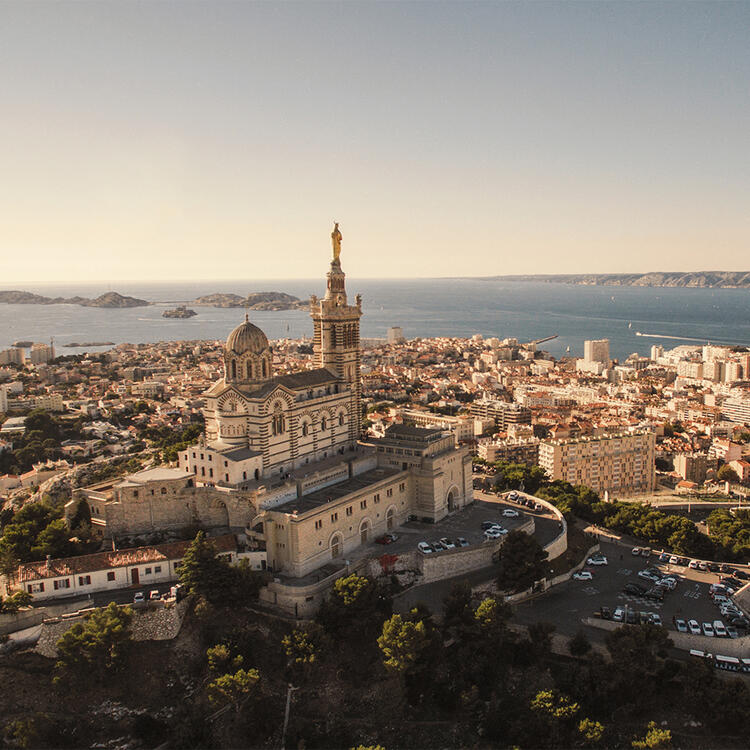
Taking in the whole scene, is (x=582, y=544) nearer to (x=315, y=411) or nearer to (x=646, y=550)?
(x=646, y=550)

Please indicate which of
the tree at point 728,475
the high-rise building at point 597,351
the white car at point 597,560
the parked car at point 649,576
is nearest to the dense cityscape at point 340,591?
the white car at point 597,560

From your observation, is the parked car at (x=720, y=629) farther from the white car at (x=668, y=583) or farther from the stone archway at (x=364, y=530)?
the stone archway at (x=364, y=530)

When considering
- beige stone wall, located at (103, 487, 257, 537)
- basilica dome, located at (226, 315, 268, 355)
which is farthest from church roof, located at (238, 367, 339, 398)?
beige stone wall, located at (103, 487, 257, 537)

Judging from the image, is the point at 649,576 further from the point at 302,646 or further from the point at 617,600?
the point at 302,646

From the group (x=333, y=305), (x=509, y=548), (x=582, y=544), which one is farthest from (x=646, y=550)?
(x=333, y=305)

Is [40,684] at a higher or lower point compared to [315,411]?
lower

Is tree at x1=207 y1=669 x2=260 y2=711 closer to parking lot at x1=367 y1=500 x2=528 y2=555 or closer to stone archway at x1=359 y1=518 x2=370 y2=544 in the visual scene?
parking lot at x1=367 y1=500 x2=528 y2=555
